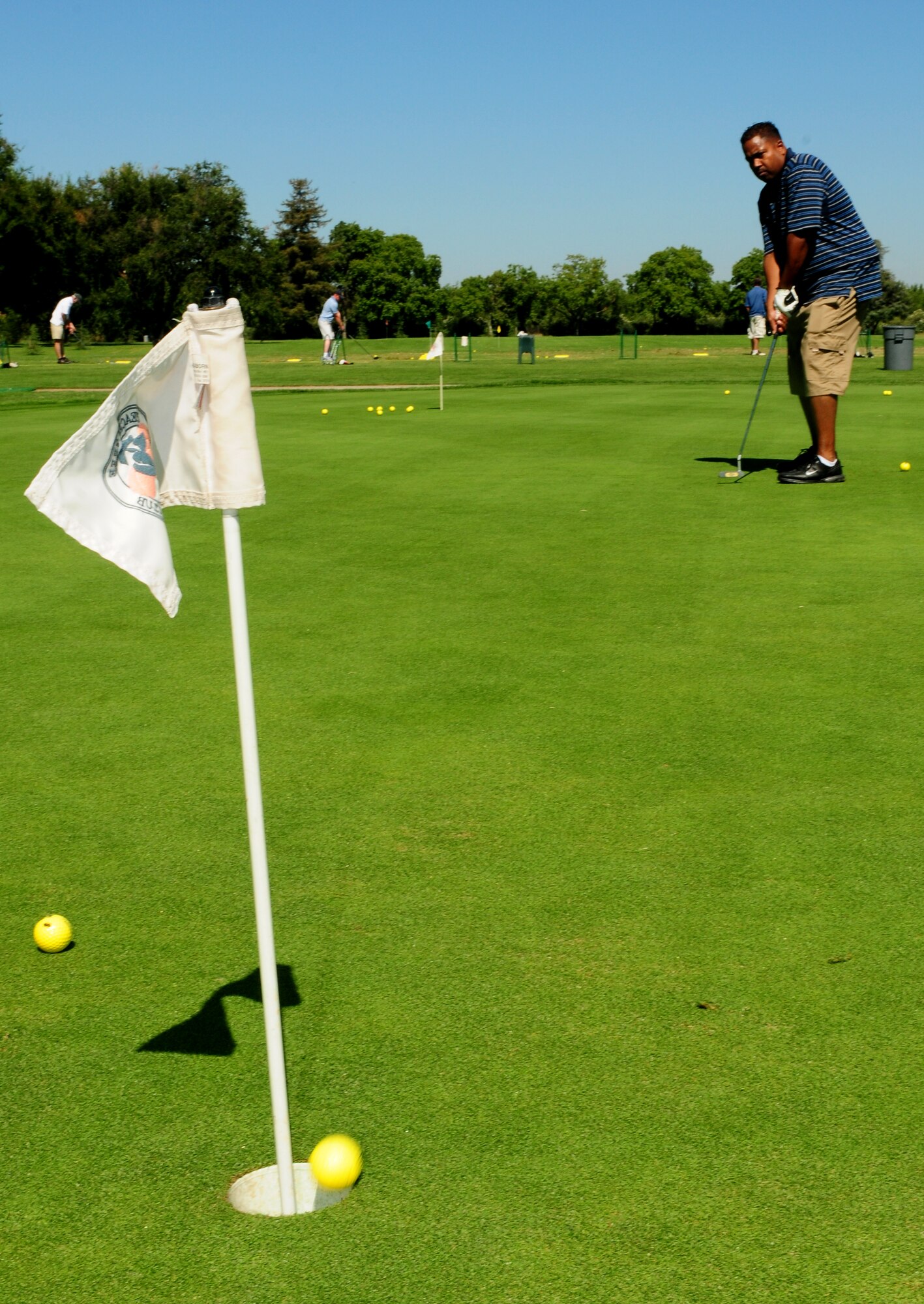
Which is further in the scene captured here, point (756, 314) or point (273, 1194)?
point (756, 314)

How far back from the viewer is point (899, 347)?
28.6 m

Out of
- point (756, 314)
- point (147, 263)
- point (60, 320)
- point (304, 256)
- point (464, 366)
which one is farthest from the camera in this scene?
point (304, 256)

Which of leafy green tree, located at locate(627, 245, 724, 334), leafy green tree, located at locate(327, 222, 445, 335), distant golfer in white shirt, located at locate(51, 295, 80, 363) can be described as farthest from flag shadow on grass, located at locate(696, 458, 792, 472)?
leafy green tree, located at locate(327, 222, 445, 335)

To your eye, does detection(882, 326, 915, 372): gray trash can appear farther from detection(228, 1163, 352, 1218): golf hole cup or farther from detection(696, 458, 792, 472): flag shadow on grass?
detection(228, 1163, 352, 1218): golf hole cup

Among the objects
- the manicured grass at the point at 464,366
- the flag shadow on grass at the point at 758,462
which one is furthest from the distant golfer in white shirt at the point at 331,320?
the flag shadow on grass at the point at 758,462

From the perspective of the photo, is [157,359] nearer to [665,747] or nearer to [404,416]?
[665,747]

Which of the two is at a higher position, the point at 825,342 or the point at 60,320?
the point at 60,320

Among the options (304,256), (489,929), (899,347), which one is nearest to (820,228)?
(489,929)

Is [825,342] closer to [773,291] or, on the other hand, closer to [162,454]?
[773,291]

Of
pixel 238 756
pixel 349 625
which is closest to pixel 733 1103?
pixel 238 756

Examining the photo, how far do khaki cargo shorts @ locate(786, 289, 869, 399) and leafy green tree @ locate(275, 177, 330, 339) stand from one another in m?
96.8

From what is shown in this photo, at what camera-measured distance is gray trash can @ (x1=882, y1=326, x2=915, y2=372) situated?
28484 mm

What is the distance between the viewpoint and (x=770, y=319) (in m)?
10.1

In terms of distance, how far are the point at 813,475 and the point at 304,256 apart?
338ft
